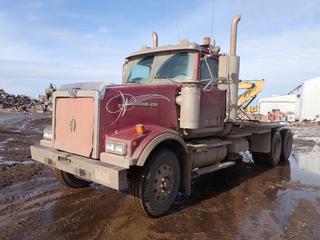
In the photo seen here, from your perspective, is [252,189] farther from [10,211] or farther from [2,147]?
[2,147]

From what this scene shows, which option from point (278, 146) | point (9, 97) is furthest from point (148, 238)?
point (9, 97)

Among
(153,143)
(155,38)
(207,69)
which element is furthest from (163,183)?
(155,38)

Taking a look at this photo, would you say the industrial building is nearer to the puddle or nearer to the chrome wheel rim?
the puddle

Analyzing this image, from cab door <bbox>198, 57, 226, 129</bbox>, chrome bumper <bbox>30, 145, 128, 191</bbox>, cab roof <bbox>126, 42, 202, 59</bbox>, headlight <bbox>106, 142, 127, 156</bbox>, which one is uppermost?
cab roof <bbox>126, 42, 202, 59</bbox>

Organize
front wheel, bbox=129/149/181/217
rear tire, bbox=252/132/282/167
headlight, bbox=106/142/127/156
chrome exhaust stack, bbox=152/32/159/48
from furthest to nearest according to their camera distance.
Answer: rear tire, bbox=252/132/282/167 → chrome exhaust stack, bbox=152/32/159/48 → front wheel, bbox=129/149/181/217 → headlight, bbox=106/142/127/156

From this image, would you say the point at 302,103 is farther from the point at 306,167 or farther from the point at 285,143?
the point at 306,167

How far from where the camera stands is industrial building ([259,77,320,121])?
34.3m

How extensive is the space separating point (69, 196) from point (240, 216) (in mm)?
2866

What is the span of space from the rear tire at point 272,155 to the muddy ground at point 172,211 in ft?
4.37

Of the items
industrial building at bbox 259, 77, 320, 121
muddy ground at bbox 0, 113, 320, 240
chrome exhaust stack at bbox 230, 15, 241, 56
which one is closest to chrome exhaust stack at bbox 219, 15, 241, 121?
chrome exhaust stack at bbox 230, 15, 241, 56

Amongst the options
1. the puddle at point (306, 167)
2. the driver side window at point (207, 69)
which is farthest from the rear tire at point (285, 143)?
the driver side window at point (207, 69)

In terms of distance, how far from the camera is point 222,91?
640 centimetres

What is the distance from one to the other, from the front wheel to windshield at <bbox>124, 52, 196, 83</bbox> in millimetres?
1563

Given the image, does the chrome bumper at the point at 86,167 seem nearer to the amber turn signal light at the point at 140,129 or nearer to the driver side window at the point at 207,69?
the amber turn signal light at the point at 140,129
